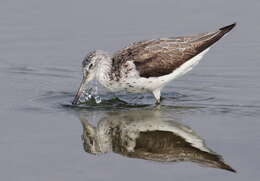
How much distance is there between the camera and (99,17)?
1673cm

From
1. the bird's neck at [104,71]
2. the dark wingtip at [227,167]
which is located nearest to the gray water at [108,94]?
the dark wingtip at [227,167]

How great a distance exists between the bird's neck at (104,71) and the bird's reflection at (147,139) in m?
0.75

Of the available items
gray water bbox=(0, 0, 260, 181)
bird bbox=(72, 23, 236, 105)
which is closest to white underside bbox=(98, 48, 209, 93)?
bird bbox=(72, 23, 236, 105)

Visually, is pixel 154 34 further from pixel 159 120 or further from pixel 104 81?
pixel 159 120

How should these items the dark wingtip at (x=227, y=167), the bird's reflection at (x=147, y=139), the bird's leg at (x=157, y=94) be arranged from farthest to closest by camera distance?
the bird's leg at (x=157, y=94) < the bird's reflection at (x=147, y=139) < the dark wingtip at (x=227, y=167)

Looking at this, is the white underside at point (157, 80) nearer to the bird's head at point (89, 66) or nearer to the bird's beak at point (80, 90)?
the bird's head at point (89, 66)

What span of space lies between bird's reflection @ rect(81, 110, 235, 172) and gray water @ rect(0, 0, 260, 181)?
0.15 metres

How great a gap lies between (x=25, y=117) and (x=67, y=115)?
0.72 meters

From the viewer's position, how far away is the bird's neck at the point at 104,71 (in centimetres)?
1301

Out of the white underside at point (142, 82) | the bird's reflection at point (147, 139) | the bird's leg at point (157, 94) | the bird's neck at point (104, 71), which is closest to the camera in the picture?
the bird's reflection at point (147, 139)

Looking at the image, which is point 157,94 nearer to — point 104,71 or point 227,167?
point 104,71

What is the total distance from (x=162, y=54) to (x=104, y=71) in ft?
3.58

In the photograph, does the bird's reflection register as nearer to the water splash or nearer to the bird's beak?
the bird's beak

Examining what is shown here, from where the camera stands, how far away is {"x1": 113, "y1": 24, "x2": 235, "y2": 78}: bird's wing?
12945 millimetres
